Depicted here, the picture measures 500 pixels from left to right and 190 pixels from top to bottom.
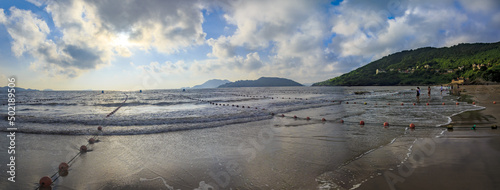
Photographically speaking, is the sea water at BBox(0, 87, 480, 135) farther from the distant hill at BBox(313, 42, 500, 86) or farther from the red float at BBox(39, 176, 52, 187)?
the distant hill at BBox(313, 42, 500, 86)

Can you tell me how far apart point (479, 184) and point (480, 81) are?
13719cm

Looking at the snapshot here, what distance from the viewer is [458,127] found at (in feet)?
38.0

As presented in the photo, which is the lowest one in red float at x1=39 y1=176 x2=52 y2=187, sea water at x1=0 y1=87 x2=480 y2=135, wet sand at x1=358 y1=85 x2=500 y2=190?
red float at x1=39 y1=176 x2=52 y2=187

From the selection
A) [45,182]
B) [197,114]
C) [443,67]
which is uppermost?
[443,67]

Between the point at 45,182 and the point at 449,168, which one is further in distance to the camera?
the point at 449,168

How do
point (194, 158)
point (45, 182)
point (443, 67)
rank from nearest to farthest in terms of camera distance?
point (45, 182), point (194, 158), point (443, 67)

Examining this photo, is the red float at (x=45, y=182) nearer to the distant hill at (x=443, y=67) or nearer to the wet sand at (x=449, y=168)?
the wet sand at (x=449, y=168)

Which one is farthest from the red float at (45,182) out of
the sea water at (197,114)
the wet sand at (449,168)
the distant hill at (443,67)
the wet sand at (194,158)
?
the distant hill at (443,67)

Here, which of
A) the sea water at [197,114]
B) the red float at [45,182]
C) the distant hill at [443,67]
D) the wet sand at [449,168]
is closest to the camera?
the wet sand at [449,168]

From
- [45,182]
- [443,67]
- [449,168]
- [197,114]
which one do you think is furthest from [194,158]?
[443,67]

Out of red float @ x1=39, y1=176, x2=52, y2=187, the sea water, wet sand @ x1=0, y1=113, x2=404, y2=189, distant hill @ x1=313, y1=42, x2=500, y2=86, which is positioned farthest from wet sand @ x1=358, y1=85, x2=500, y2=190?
distant hill @ x1=313, y1=42, x2=500, y2=86

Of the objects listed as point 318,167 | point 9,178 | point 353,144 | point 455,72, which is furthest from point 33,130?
point 455,72

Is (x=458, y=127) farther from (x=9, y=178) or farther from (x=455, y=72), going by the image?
(x=455, y=72)

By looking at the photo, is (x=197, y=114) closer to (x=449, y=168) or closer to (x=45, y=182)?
(x=45, y=182)
